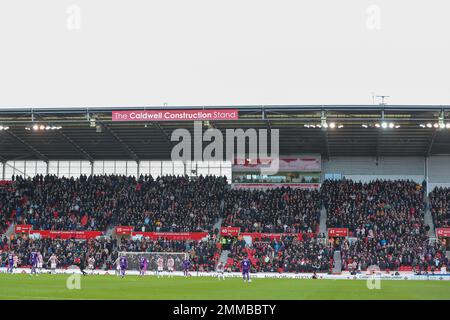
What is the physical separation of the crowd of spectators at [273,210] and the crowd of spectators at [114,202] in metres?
1.88

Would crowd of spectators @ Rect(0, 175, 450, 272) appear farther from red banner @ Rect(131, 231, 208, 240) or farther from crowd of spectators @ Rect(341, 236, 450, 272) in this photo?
red banner @ Rect(131, 231, 208, 240)

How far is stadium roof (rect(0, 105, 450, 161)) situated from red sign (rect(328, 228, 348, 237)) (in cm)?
819

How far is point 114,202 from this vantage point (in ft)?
213

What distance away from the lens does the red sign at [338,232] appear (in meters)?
58.2

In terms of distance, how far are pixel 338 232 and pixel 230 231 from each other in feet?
29.8

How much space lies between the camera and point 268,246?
55125mm

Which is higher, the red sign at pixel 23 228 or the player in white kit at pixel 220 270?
the red sign at pixel 23 228

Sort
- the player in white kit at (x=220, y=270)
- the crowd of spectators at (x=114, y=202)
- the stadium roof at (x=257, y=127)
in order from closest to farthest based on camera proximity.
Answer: the player in white kit at (x=220, y=270) → the stadium roof at (x=257, y=127) → the crowd of spectators at (x=114, y=202)

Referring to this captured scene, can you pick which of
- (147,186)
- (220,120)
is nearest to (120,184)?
(147,186)

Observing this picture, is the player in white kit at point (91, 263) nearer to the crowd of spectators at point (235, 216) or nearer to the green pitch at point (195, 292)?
the crowd of spectators at point (235, 216)

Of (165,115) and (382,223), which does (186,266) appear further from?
(382,223)

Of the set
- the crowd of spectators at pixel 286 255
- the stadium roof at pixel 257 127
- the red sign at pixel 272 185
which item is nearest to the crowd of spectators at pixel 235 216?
A: the crowd of spectators at pixel 286 255
